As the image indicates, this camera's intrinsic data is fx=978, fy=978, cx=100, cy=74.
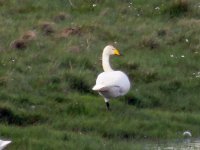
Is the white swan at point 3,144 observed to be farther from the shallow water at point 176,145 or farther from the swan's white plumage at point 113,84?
the swan's white plumage at point 113,84

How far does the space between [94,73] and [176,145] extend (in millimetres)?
3609

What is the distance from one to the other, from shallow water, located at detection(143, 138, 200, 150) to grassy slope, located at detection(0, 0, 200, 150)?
9.2 inches

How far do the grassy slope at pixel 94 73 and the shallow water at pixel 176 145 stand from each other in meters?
0.23

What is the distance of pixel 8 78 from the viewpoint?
568 inches

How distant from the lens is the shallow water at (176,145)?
1215 cm

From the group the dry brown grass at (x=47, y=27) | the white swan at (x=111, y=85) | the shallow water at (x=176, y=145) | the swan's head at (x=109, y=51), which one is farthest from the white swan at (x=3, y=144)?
the dry brown grass at (x=47, y=27)

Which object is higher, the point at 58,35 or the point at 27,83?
the point at 58,35

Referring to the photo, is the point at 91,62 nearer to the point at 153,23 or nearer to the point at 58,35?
the point at 58,35

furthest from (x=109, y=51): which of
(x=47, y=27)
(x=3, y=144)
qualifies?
(x=3, y=144)

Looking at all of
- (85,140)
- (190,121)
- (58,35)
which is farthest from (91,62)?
(85,140)

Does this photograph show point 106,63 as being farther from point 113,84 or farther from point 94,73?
point 113,84

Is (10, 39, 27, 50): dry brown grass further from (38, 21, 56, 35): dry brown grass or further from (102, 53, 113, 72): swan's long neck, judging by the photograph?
(102, 53, 113, 72): swan's long neck

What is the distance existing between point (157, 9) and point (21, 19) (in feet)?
9.35

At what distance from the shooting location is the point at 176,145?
1251cm
